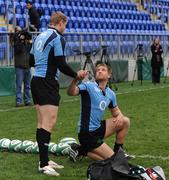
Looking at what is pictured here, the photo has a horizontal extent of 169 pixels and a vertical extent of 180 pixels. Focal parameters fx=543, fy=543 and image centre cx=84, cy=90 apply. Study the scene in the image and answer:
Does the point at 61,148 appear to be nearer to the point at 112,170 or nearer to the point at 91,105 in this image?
the point at 91,105

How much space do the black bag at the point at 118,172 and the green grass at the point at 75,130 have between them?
0.70 metres

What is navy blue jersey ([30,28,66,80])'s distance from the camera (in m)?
6.50

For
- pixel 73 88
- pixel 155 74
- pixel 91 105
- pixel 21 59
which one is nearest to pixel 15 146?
pixel 91 105

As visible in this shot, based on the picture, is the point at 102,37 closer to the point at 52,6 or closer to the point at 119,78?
the point at 119,78

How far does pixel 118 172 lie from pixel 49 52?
1898 mm

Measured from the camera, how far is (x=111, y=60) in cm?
Result: 2212

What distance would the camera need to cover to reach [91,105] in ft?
22.1

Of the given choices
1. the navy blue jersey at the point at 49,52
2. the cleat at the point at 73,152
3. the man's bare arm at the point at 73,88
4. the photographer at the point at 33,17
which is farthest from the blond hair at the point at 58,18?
the photographer at the point at 33,17

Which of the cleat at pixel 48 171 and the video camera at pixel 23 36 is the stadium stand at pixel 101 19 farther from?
the cleat at pixel 48 171

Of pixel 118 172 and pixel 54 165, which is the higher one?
pixel 118 172

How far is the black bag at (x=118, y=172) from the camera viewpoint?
5.34 meters

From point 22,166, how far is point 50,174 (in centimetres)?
64

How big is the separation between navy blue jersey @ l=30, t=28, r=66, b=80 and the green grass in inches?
47.8

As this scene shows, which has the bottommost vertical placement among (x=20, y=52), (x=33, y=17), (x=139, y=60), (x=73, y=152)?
(x=139, y=60)
